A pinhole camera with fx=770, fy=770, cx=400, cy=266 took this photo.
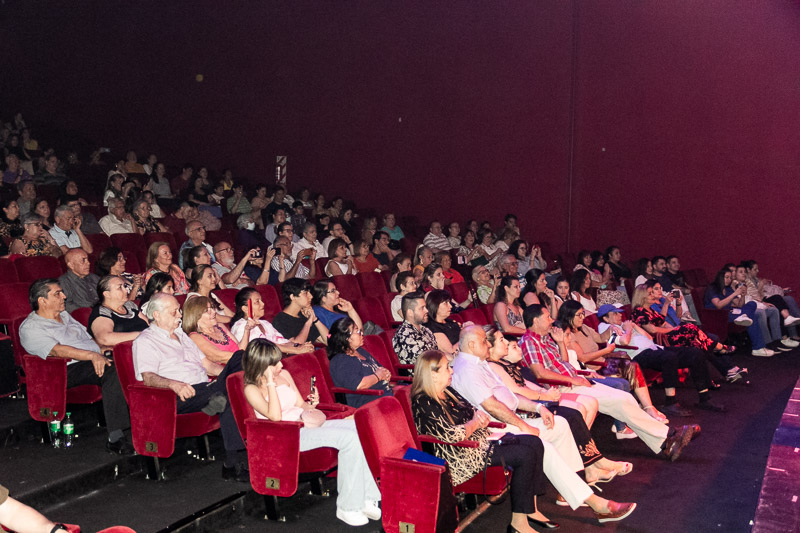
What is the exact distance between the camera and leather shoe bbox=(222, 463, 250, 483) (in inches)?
121

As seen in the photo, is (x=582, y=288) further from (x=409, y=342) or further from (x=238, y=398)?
A: (x=238, y=398)

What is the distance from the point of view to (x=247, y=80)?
9.11m

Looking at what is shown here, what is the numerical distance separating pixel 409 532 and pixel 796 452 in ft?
4.45

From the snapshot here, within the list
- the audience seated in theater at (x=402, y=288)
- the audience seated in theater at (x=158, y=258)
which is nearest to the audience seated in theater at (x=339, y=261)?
the audience seated in theater at (x=402, y=288)

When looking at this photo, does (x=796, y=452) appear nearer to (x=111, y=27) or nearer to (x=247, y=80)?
(x=247, y=80)

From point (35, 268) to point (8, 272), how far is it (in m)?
0.14

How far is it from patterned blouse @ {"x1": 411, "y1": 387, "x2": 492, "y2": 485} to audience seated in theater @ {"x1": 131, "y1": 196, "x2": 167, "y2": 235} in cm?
340

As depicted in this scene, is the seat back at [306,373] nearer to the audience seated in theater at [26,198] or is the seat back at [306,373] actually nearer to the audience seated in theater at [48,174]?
the audience seated in theater at [26,198]

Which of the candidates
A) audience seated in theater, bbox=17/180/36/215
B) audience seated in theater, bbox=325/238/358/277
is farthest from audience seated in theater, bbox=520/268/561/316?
audience seated in theater, bbox=17/180/36/215

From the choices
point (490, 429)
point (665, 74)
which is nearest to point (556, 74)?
point (665, 74)

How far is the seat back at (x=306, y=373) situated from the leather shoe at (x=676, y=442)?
173cm

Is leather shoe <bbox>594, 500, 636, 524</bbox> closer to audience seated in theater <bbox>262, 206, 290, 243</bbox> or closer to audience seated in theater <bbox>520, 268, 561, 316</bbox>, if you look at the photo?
audience seated in theater <bbox>520, 268, 561, 316</bbox>

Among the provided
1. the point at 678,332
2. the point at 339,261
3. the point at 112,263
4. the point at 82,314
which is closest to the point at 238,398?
the point at 82,314

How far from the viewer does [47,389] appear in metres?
3.26
